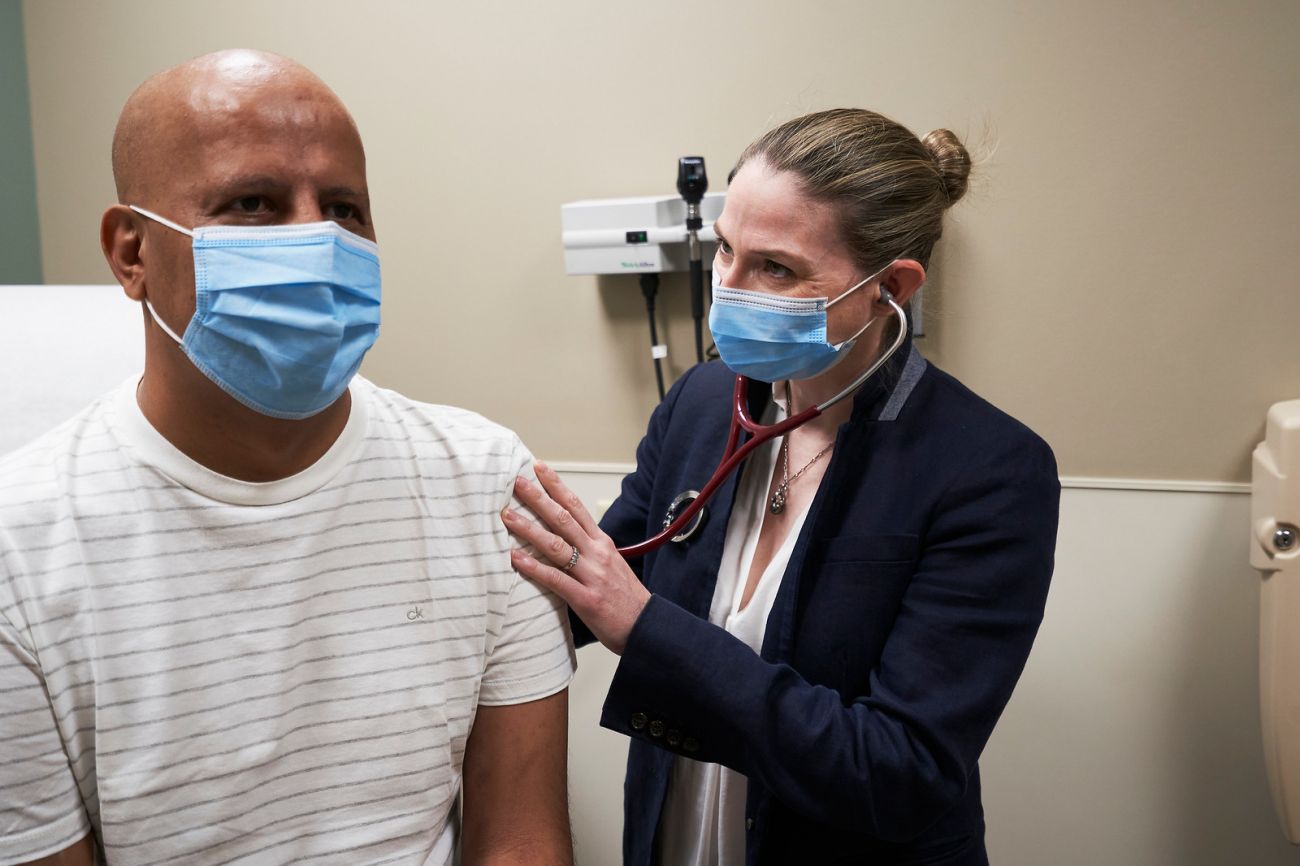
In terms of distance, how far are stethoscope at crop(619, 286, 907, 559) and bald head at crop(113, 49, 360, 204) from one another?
60 cm

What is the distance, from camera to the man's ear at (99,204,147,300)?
1.00 metres

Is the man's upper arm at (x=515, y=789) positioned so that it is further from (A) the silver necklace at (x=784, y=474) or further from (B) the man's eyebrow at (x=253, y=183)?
(B) the man's eyebrow at (x=253, y=183)

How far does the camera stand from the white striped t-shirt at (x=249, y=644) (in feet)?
3.08

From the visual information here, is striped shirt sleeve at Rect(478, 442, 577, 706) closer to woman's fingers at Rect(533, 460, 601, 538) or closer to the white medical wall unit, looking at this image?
woman's fingers at Rect(533, 460, 601, 538)

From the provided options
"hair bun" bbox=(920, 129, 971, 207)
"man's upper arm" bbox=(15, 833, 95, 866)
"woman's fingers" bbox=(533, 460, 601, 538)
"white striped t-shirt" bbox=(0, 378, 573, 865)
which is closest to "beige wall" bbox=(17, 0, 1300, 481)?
"hair bun" bbox=(920, 129, 971, 207)

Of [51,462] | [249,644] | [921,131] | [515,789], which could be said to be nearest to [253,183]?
[51,462]

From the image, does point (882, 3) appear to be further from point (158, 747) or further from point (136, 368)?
point (158, 747)

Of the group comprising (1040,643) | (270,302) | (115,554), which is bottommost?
(1040,643)

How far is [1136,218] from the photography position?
5.62 feet

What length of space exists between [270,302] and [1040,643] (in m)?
1.42

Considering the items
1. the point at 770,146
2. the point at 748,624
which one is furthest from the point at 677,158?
the point at 748,624

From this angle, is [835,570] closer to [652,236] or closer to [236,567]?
[236,567]

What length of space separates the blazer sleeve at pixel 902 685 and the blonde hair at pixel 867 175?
28 centimetres

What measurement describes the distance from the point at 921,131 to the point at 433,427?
1043mm
